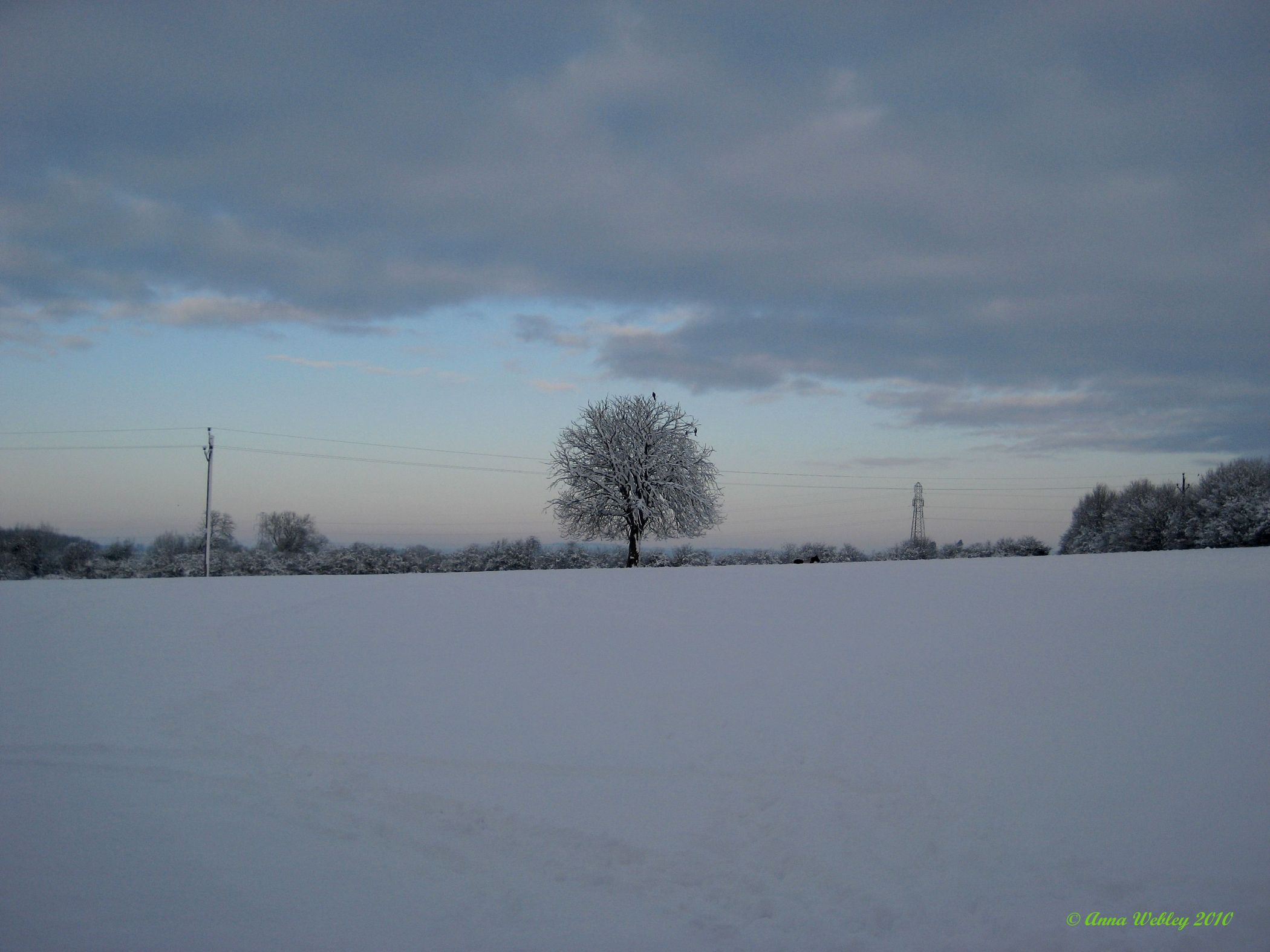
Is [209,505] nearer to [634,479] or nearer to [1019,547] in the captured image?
[634,479]

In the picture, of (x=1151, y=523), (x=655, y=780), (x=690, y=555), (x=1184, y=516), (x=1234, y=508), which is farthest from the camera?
(x=690, y=555)

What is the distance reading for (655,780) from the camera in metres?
10.9

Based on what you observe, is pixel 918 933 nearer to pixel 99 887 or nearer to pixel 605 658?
pixel 99 887

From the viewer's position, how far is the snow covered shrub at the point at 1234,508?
1422 inches

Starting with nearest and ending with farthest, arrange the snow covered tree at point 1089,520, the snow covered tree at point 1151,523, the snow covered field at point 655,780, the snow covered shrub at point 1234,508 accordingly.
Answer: the snow covered field at point 655,780, the snow covered shrub at point 1234,508, the snow covered tree at point 1151,523, the snow covered tree at point 1089,520

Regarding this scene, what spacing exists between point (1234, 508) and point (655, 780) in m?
39.7

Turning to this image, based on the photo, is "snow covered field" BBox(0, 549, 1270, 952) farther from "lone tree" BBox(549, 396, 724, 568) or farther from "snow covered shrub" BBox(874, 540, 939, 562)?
"snow covered shrub" BBox(874, 540, 939, 562)

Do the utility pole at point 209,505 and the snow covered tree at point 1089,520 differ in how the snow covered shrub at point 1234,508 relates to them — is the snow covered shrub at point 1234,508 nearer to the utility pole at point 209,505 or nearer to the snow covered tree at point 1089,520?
the snow covered tree at point 1089,520

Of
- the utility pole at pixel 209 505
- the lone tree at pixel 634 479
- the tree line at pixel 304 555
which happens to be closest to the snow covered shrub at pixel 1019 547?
the tree line at pixel 304 555

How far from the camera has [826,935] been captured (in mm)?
7336

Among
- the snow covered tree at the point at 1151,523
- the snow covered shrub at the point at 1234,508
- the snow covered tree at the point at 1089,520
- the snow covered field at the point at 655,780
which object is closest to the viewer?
the snow covered field at the point at 655,780

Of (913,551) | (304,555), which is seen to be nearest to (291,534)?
(304,555)

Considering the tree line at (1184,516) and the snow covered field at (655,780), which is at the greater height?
the tree line at (1184,516)

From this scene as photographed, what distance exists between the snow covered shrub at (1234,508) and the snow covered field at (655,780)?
67.7ft
